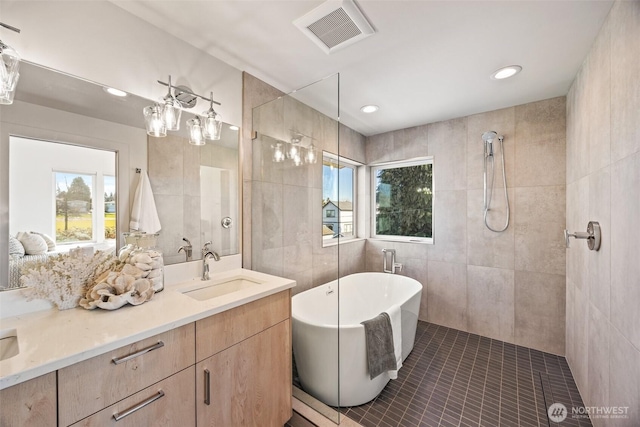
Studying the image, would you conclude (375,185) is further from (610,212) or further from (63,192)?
(63,192)

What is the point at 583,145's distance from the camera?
6.06 ft

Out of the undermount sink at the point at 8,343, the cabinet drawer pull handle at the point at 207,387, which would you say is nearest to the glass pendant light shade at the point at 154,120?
the undermount sink at the point at 8,343

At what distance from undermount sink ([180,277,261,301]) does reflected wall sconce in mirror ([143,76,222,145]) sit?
969 mm

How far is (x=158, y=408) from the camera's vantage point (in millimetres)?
1023

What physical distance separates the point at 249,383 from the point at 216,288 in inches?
25.0

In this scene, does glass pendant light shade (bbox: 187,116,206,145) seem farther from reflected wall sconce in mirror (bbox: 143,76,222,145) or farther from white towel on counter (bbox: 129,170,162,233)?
white towel on counter (bbox: 129,170,162,233)

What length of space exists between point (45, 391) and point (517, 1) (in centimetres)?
258

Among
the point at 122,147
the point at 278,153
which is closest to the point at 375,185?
the point at 278,153

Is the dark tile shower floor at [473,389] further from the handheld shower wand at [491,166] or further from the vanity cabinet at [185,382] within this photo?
the handheld shower wand at [491,166]

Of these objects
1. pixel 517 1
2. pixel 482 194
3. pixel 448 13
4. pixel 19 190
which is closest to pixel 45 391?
pixel 19 190

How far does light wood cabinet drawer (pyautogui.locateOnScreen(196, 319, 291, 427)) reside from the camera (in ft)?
3.89

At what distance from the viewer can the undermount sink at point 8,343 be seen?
0.93 m

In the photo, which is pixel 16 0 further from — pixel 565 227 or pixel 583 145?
pixel 565 227

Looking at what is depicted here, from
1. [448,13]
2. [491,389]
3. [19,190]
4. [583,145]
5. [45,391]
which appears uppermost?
[448,13]
